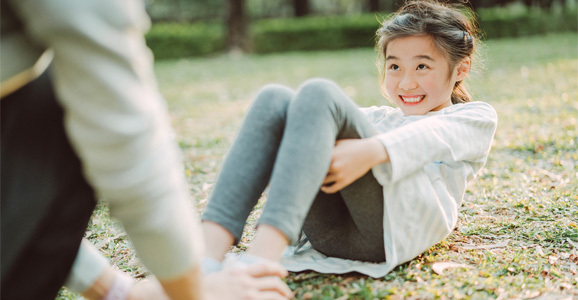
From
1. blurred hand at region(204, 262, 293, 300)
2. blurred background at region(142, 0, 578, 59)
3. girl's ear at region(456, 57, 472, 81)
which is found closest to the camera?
blurred hand at region(204, 262, 293, 300)

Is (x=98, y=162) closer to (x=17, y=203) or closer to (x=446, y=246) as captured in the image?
(x=17, y=203)

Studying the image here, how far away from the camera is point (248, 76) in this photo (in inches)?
429

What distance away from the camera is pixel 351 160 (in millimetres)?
1701

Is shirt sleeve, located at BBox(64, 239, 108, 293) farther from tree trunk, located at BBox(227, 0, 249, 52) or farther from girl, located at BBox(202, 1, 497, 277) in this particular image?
tree trunk, located at BBox(227, 0, 249, 52)

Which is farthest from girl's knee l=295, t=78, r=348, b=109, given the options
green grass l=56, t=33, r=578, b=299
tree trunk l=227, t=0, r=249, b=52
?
tree trunk l=227, t=0, r=249, b=52

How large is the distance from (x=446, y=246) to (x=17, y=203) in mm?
1668

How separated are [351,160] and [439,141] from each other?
0.38m

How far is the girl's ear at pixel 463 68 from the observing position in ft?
8.06

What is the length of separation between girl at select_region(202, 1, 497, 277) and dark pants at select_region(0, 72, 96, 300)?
474mm

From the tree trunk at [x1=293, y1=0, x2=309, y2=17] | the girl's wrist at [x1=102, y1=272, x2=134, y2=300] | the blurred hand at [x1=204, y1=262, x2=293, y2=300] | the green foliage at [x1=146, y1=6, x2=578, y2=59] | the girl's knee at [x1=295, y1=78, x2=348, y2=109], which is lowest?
the tree trunk at [x1=293, y1=0, x2=309, y2=17]

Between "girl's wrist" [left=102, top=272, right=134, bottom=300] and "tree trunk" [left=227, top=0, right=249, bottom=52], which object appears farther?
"tree trunk" [left=227, top=0, right=249, bottom=52]

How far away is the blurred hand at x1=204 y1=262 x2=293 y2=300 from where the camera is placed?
1452 mm

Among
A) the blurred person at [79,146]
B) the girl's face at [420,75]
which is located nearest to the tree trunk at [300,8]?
the girl's face at [420,75]

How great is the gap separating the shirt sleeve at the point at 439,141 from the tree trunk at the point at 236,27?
613 inches
